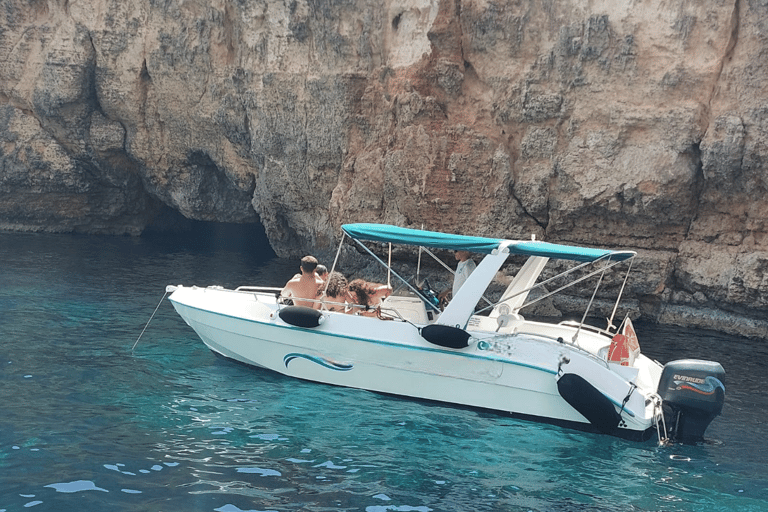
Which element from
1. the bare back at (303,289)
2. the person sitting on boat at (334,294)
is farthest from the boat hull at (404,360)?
the person sitting on boat at (334,294)

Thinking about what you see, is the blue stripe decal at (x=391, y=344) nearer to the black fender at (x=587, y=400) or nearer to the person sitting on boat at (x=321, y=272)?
the black fender at (x=587, y=400)

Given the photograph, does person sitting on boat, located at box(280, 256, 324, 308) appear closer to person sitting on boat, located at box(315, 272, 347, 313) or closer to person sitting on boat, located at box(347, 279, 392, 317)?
person sitting on boat, located at box(315, 272, 347, 313)

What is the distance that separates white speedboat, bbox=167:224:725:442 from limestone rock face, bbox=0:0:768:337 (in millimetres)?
5023

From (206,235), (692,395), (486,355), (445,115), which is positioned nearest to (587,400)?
(692,395)

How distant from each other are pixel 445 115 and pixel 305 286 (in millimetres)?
7080

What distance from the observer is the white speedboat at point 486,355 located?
25.8ft

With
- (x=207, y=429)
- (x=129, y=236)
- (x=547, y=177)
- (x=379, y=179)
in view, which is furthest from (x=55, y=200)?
(x=207, y=429)

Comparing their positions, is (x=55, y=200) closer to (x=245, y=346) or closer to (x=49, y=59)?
(x=49, y=59)

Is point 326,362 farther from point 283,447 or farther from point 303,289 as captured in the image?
point 283,447

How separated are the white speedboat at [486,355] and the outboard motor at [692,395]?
0.01 meters

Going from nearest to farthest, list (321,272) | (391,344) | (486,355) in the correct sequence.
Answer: (486,355)
(391,344)
(321,272)

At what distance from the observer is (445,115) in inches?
602

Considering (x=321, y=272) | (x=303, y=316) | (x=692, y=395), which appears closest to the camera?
(x=692, y=395)

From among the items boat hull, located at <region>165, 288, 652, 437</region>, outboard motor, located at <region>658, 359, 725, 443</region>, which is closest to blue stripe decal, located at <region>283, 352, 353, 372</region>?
boat hull, located at <region>165, 288, 652, 437</region>
